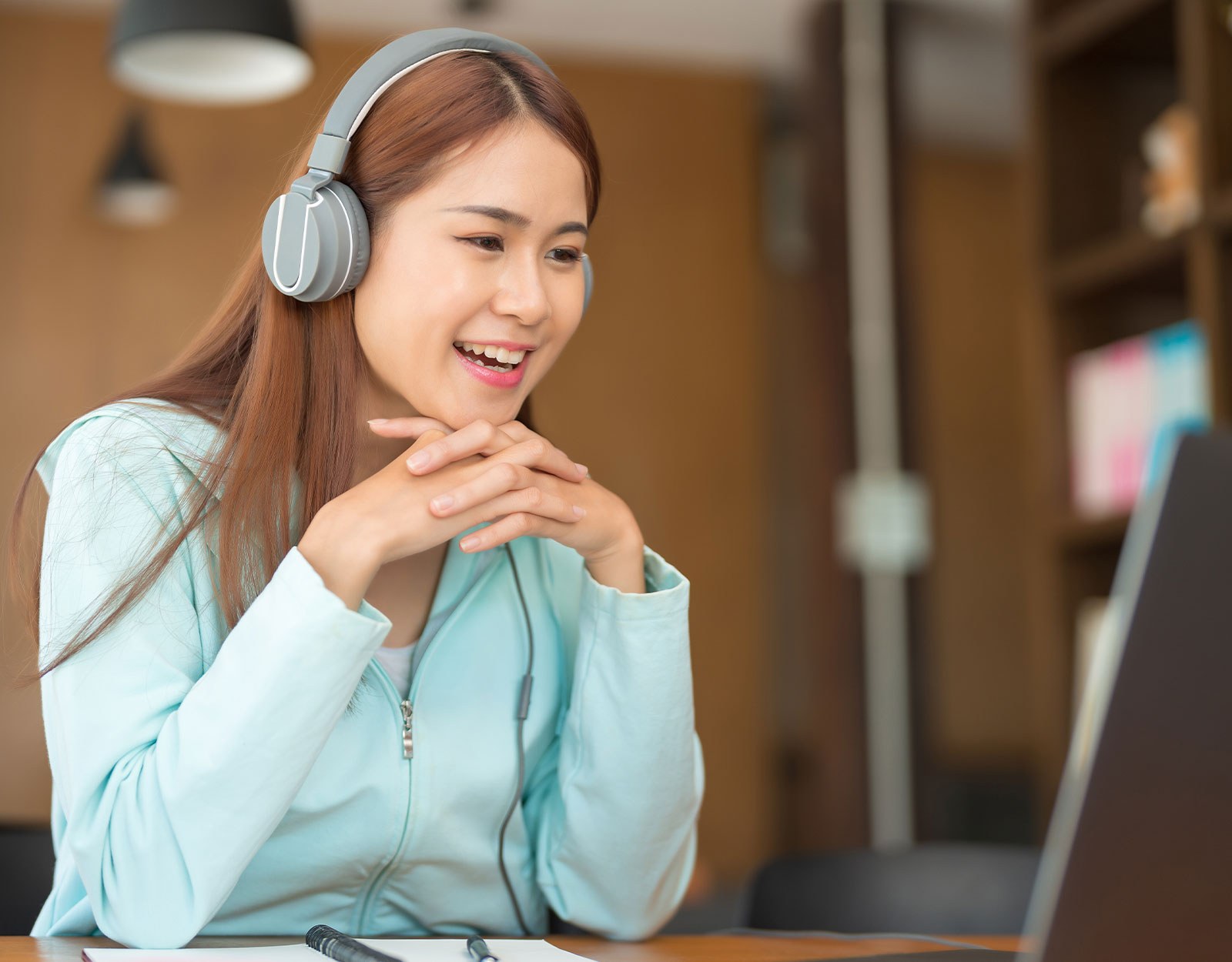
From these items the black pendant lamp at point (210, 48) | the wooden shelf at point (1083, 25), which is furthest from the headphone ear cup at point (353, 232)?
the wooden shelf at point (1083, 25)

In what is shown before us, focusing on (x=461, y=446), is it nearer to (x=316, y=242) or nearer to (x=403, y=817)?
(x=316, y=242)

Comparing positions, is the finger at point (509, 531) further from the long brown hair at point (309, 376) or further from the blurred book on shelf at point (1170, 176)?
the blurred book on shelf at point (1170, 176)

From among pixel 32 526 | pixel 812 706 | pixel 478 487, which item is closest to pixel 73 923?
pixel 32 526

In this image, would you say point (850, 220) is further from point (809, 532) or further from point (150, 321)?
point (150, 321)

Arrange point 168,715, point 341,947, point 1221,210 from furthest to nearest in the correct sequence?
point 1221,210 < point 168,715 < point 341,947

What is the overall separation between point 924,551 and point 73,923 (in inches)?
118

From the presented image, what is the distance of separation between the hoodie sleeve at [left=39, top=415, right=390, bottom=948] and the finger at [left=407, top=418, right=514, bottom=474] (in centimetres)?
13

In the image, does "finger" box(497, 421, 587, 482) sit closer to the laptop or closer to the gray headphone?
the gray headphone

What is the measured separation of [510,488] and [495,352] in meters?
0.16

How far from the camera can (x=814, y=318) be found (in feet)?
12.5

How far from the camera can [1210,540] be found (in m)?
0.58

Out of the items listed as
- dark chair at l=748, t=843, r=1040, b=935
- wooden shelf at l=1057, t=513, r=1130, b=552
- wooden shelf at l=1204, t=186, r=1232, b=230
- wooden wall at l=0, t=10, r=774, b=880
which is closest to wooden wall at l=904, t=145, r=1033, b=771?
wooden wall at l=0, t=10, r=774, b=880

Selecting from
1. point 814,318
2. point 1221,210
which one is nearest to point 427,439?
point 1221,210

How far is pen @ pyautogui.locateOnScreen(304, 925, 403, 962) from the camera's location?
0.81 metres
